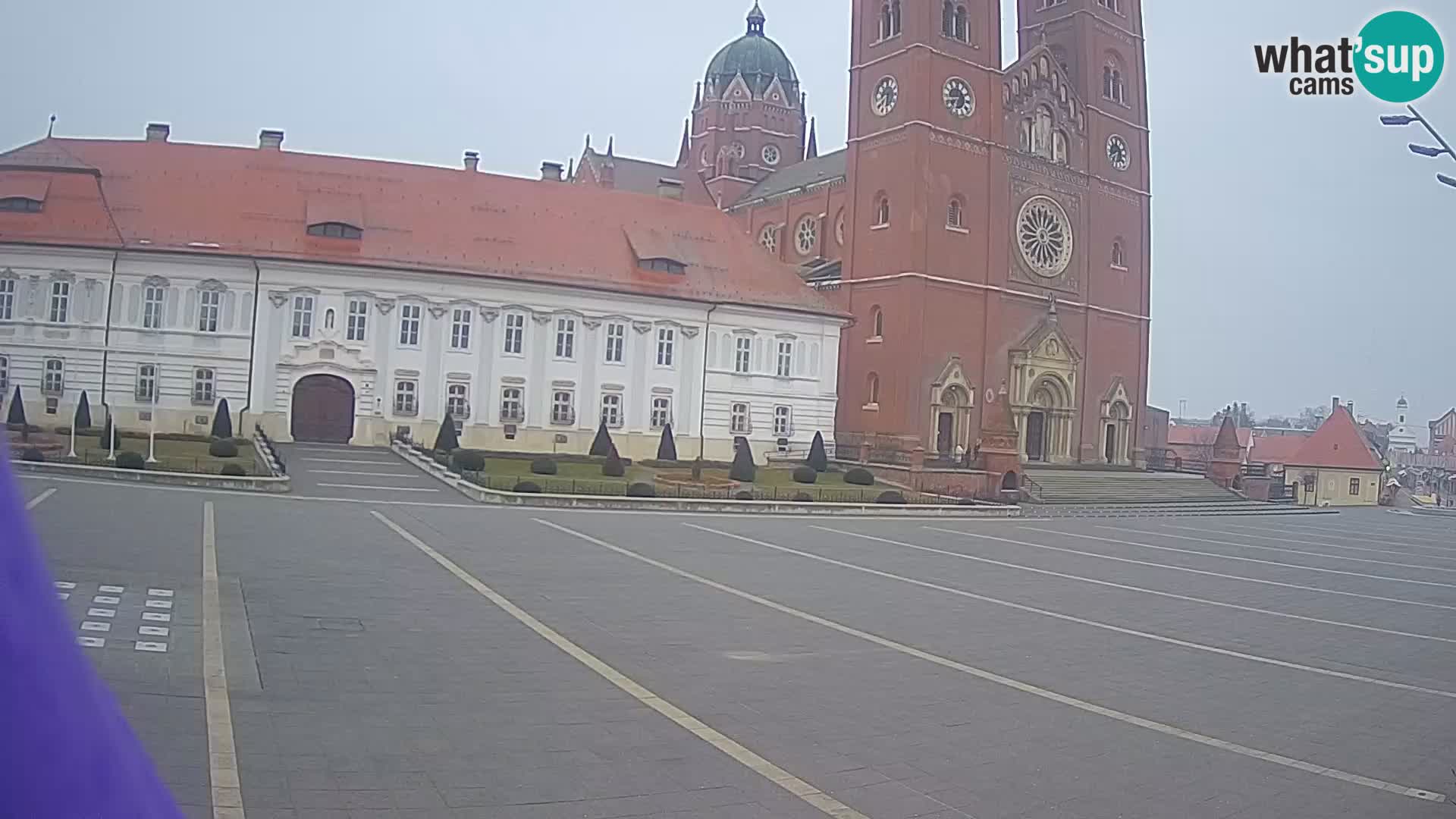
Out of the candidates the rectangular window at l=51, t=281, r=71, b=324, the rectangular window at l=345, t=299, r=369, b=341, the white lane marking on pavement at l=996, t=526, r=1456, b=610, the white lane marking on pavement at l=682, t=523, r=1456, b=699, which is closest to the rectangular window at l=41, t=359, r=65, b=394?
the rectangular window at l=51, t=281, r=71, b=324

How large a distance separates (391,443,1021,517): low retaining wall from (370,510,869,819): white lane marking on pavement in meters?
14.2

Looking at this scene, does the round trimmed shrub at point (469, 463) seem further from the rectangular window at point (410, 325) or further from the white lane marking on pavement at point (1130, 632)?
the white lane marking on pavement at point (1130, 632)

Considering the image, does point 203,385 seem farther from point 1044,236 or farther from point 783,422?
point 1044,236

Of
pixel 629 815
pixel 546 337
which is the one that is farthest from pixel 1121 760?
pixel 546 337

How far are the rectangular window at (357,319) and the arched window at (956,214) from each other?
26.2 meters

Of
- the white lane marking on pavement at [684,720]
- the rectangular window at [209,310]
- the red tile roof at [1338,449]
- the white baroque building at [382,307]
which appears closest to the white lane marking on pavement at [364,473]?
the white baroque building at [382,307]

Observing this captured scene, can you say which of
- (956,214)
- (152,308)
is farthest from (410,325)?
(956,214)

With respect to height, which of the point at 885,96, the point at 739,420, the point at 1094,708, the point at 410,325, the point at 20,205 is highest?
the point at 885,96

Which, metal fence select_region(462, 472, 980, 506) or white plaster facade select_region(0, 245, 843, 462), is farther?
white plaster facade select_region(0, 245, 843, 462)

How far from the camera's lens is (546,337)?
44.9m

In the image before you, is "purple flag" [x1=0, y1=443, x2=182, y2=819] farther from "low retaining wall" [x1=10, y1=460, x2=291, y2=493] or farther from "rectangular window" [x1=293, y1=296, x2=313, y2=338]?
"rectangular window" [x1=293, y1=296, x2=313, y2=338]

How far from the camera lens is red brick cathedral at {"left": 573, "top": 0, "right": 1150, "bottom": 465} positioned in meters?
52.1

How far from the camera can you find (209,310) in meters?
41.1

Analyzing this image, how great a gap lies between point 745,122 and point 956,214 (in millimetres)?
31993
